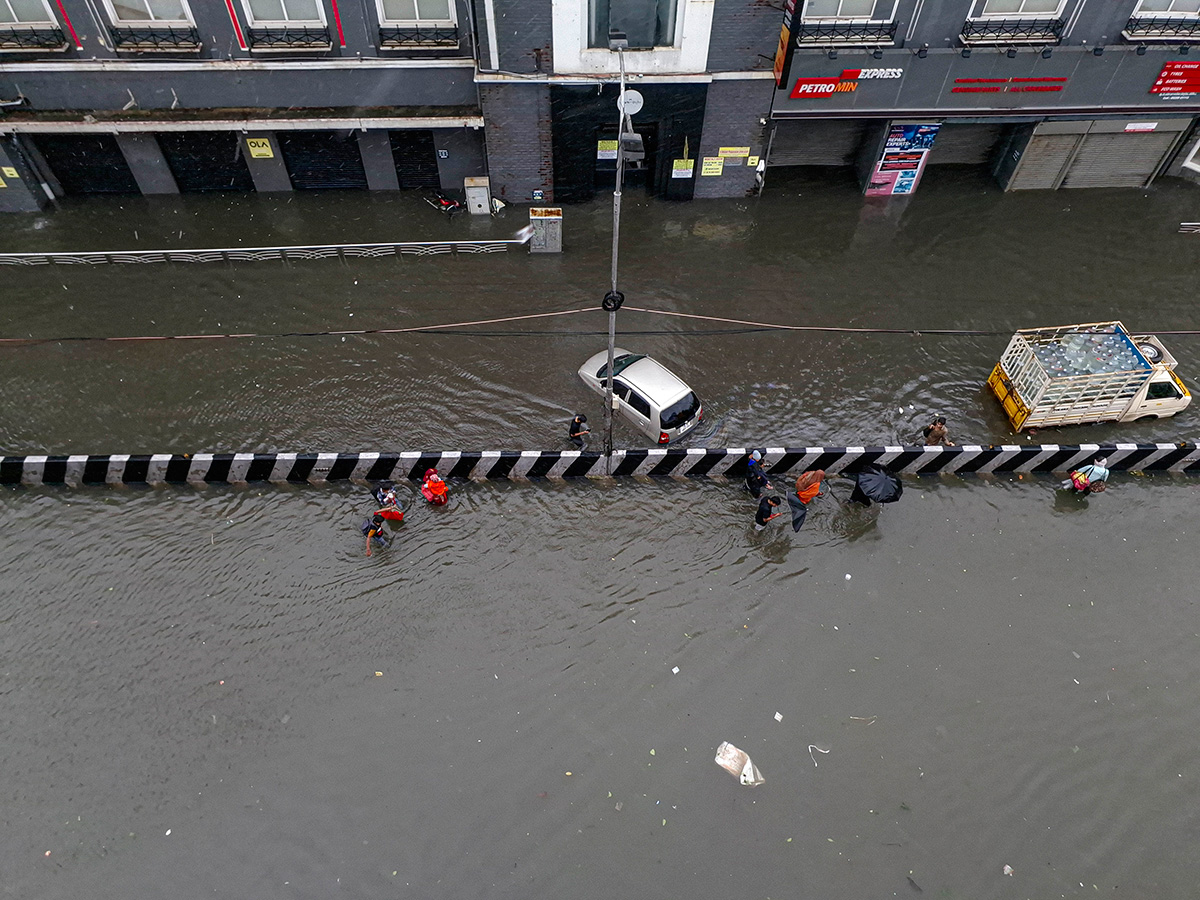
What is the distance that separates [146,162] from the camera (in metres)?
22.1

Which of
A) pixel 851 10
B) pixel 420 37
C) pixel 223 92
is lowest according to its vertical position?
pixel 223 92

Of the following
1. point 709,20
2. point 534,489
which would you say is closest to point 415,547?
point 534,489

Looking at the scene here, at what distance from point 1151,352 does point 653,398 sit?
12.2m

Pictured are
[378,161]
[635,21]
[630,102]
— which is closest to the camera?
[630,102]

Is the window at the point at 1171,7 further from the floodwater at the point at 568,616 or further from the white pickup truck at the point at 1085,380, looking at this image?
the white pickup truck at the point at 1085,380

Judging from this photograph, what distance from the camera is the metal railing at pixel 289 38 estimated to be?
1984cm

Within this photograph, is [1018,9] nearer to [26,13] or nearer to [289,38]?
[289,38]

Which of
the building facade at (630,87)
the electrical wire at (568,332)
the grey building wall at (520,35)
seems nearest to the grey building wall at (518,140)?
the building facade at (630,87)

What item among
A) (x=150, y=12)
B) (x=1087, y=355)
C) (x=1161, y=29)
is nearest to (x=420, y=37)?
(x=150, y=12)

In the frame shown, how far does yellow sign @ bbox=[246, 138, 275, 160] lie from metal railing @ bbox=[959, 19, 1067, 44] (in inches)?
775

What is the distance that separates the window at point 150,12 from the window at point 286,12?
165cm

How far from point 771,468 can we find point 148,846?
42.2 feet

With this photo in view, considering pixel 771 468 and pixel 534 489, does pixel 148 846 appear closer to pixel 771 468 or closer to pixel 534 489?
pixel 534 489

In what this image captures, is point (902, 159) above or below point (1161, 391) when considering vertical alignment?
above
